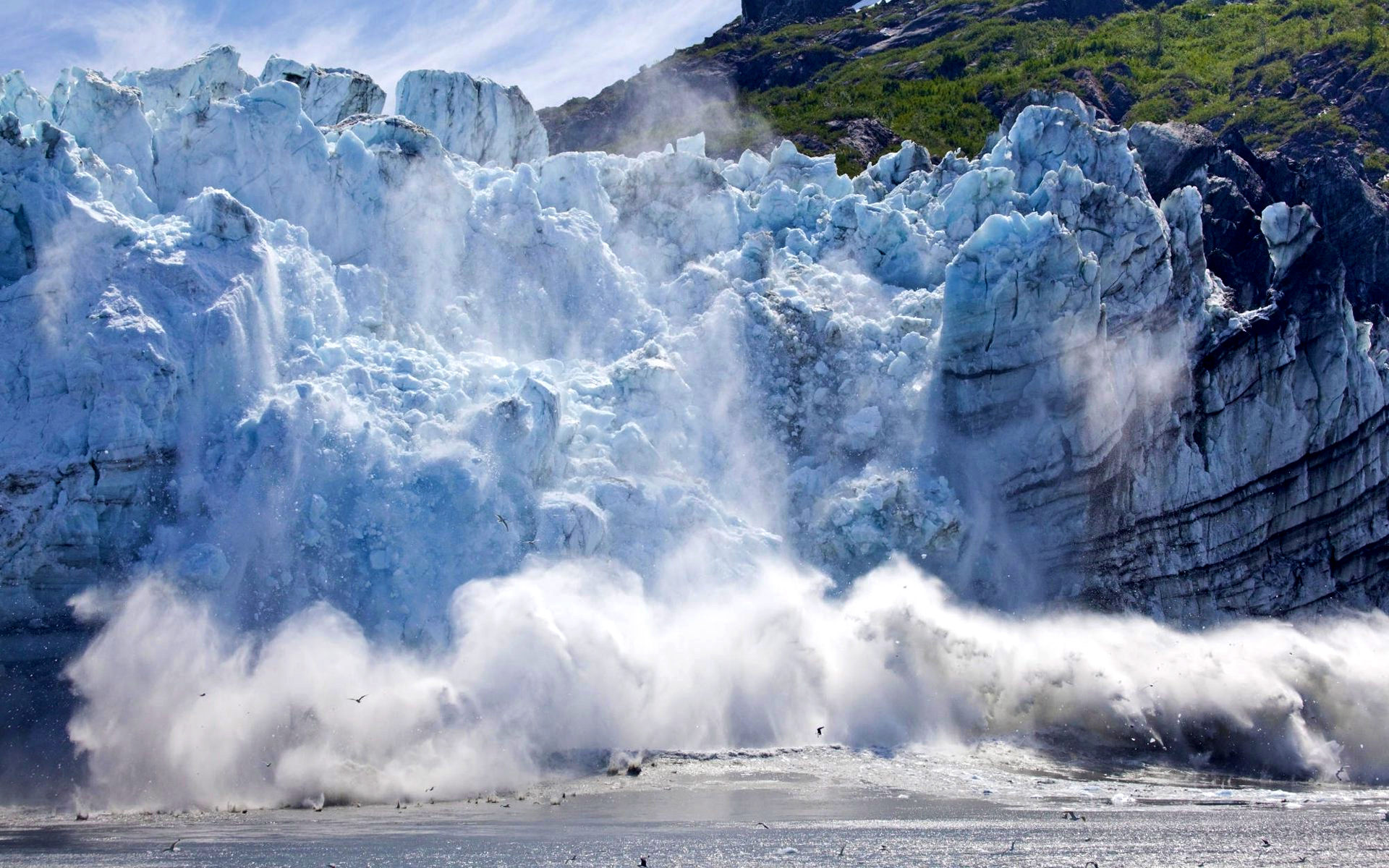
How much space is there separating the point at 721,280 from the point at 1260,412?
14796 millimetres

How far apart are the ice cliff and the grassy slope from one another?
25962 millimetres

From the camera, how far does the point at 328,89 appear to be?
40344 mm

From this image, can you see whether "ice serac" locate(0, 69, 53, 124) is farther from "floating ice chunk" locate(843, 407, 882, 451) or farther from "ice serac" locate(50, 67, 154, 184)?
"floating ice chunk" locate(843, 407, 882, 451)

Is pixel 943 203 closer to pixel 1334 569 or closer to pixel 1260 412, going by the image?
pixel 1260 412

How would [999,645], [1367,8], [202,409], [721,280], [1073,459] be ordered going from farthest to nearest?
[1367,8]
[721,280]
[1073,459]
[999,645]
[202,409]

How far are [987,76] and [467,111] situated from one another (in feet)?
139

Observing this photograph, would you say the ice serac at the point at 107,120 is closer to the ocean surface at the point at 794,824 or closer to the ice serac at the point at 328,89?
the ice serac at the point at 328,89

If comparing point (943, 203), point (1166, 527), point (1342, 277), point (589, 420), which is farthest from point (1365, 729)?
point (589, 420)

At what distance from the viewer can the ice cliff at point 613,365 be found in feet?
95.8

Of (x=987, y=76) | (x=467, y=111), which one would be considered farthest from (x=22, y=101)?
(x=987, y=76)

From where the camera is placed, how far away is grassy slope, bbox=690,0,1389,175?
231ft

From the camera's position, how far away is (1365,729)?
34062 millimetres

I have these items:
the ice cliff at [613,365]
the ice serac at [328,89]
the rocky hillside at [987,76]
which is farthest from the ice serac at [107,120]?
the rocky hillside at [987,76]

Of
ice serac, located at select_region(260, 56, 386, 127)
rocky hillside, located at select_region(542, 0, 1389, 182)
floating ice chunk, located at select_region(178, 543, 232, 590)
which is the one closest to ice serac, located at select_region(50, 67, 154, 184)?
ice serac, located at select_region(260, 56, 386, 127)
